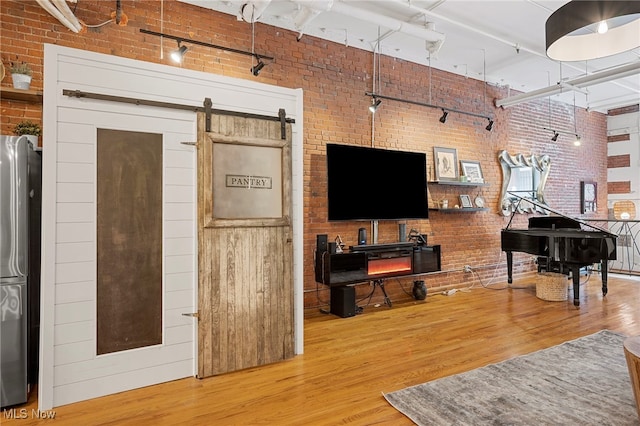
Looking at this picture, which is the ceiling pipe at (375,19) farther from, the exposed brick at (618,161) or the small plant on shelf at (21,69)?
the exposed brick at (618,161)

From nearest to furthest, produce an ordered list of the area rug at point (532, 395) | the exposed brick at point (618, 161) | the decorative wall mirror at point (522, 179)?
the area rug at point (532, 395) < the decorative wall mirror at point (522, 179) < the exposed brick at point (618, 161)

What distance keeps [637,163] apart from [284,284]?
9.50 m

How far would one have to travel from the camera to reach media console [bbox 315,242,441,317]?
4.68 meters

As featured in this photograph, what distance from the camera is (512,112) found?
289 inches

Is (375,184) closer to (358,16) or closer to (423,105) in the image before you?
(423,105)

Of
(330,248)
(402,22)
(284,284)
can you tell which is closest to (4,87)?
(284,284)

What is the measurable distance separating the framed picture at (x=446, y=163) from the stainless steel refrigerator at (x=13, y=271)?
534cm

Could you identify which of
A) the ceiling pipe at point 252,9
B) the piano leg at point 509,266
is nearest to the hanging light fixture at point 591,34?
the ceiling pipe at point 252,9

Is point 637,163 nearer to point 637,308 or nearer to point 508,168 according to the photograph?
point 508,168

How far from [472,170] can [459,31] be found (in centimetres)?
242

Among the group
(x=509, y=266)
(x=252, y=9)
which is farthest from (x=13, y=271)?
(x=509, y=266)

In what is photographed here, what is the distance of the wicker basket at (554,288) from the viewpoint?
5.46m

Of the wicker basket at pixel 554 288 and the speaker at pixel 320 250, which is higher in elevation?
the speaker at pixel 320 250

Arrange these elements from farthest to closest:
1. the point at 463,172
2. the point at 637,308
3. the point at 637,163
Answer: the point at 637,163, the point at 463,172, the point at 637,308
